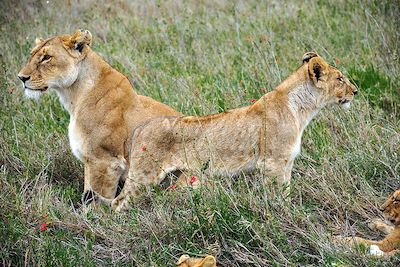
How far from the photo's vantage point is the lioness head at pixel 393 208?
6070mm

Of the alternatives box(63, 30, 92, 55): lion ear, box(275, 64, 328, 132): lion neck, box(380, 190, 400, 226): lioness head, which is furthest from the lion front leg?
box(380, 190, 400, 226): lioness head

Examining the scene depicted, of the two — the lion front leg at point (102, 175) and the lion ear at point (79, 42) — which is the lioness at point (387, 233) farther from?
the lion ear at point (79, 42)

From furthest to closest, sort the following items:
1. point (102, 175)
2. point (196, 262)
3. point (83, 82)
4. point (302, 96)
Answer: point (83, 82), point (102, 175), point (302, 96), point (196, 262)

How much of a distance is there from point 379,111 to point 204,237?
109 inches

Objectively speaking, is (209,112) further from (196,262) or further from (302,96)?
(196,262)

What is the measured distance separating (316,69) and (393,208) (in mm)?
1267

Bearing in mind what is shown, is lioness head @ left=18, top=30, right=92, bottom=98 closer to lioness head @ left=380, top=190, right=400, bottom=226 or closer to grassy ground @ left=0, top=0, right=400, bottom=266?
grassy ground @ left=0, top=0, right=400, bottom=266

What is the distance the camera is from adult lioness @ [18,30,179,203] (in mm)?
7191

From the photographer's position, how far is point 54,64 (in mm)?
7414

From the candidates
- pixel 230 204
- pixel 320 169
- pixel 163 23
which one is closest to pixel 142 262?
pixel 230 204

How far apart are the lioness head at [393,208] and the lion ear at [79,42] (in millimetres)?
2821

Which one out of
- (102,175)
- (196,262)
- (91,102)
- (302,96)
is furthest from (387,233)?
(91,102)

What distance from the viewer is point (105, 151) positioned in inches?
283

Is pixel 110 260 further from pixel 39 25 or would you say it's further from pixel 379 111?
pixel 39 25
